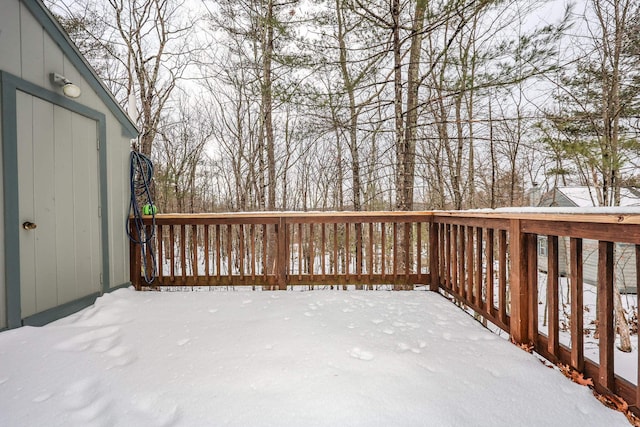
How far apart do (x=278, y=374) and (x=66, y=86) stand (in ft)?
9.00

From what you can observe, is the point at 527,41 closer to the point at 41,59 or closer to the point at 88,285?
the point at 41,59

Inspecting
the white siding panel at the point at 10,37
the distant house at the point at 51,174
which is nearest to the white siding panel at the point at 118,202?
the distant house at the point at 51,174

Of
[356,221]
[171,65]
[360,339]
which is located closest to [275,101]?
[356,221]

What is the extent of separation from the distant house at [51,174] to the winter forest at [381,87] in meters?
0.72

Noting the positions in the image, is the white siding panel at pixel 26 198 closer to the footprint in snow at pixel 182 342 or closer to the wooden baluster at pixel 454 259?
the footprint in snow at pixel 182 342

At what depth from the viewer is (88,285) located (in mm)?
2490

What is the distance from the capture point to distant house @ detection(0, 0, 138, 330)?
1892 millimetres

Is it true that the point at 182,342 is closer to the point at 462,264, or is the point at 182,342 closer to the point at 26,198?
the point at 26,198

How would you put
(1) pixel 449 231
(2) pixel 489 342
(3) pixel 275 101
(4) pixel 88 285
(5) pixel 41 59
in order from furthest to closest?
(3) pixel 275 101, (1) pixel 449 231, (4) pixel 88 285, (5) pixel 41 59, (2) pixel 489 342

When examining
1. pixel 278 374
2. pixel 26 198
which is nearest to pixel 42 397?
pixel 278 374

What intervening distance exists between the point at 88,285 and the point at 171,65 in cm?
718

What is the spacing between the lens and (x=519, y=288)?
1761mm

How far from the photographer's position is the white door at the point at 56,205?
6.52 feet

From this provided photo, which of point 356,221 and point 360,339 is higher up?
point 356,221
